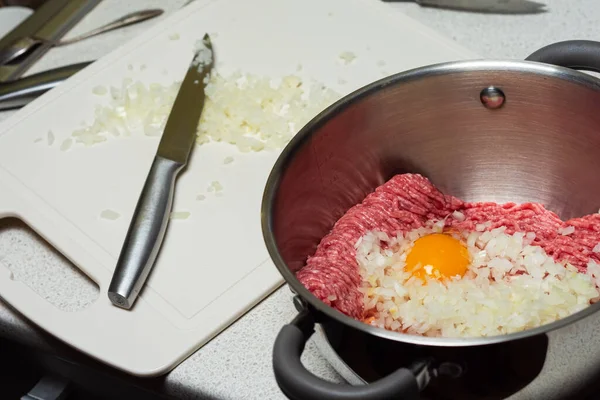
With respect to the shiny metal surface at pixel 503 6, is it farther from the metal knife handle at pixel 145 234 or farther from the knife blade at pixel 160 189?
→ the metal knife handle at pixel 145 234

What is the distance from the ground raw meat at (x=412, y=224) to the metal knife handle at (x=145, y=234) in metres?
0.20

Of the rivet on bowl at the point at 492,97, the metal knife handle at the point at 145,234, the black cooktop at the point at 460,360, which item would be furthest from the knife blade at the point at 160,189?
the rivet on bowl at the point at 492,97

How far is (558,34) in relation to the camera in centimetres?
124

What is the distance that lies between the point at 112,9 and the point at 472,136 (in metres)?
0.83

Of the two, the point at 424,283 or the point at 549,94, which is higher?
the point at 549,94

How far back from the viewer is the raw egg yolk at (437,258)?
0.82m

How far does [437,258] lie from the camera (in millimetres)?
829

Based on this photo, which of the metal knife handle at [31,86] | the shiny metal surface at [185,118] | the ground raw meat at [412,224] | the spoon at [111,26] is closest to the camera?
the ground raw meat at [412,224]

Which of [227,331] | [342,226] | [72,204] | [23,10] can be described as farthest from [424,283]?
[23,10]

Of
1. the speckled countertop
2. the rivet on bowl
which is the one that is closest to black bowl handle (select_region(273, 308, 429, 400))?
the speckled countertop

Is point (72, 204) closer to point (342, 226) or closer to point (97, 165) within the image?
point (97, 165)

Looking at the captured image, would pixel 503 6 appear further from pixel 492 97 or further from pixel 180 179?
pixel 180 179

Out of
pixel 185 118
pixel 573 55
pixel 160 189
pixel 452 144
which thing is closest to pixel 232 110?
pixel 185 118

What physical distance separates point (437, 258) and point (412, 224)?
9cm
